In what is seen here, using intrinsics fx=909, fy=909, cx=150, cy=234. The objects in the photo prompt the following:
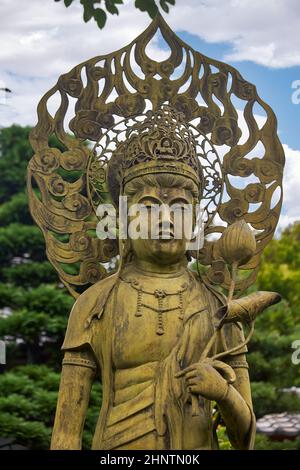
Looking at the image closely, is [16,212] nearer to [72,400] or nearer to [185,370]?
[72,400]

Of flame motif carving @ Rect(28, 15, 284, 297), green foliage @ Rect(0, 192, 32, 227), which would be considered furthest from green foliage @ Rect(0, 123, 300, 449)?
flame motif carving @ Rect(28, 15, 284, 297)

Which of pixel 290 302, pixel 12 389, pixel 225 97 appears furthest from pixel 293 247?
pixel 225 97

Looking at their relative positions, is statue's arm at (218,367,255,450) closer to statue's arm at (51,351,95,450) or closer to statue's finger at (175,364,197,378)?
statue's finger at (175,364,197,378)

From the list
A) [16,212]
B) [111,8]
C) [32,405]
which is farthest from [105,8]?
[16,212]

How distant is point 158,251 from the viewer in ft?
15.1

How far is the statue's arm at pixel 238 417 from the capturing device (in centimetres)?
429

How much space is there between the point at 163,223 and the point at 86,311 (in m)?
0.61

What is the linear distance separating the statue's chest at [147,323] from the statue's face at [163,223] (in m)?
0.16

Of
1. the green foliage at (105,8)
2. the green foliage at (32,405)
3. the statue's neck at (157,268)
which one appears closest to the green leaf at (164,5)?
the green foliage at (105,8)

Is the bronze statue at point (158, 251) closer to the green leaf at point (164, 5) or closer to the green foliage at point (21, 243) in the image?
the green leaf at point (164, 5)

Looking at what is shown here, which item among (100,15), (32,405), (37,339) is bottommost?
(32,405)

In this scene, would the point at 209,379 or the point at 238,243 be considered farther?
the point at 238,243

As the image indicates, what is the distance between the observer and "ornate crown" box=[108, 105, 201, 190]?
4695mm

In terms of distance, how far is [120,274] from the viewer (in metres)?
4.76
